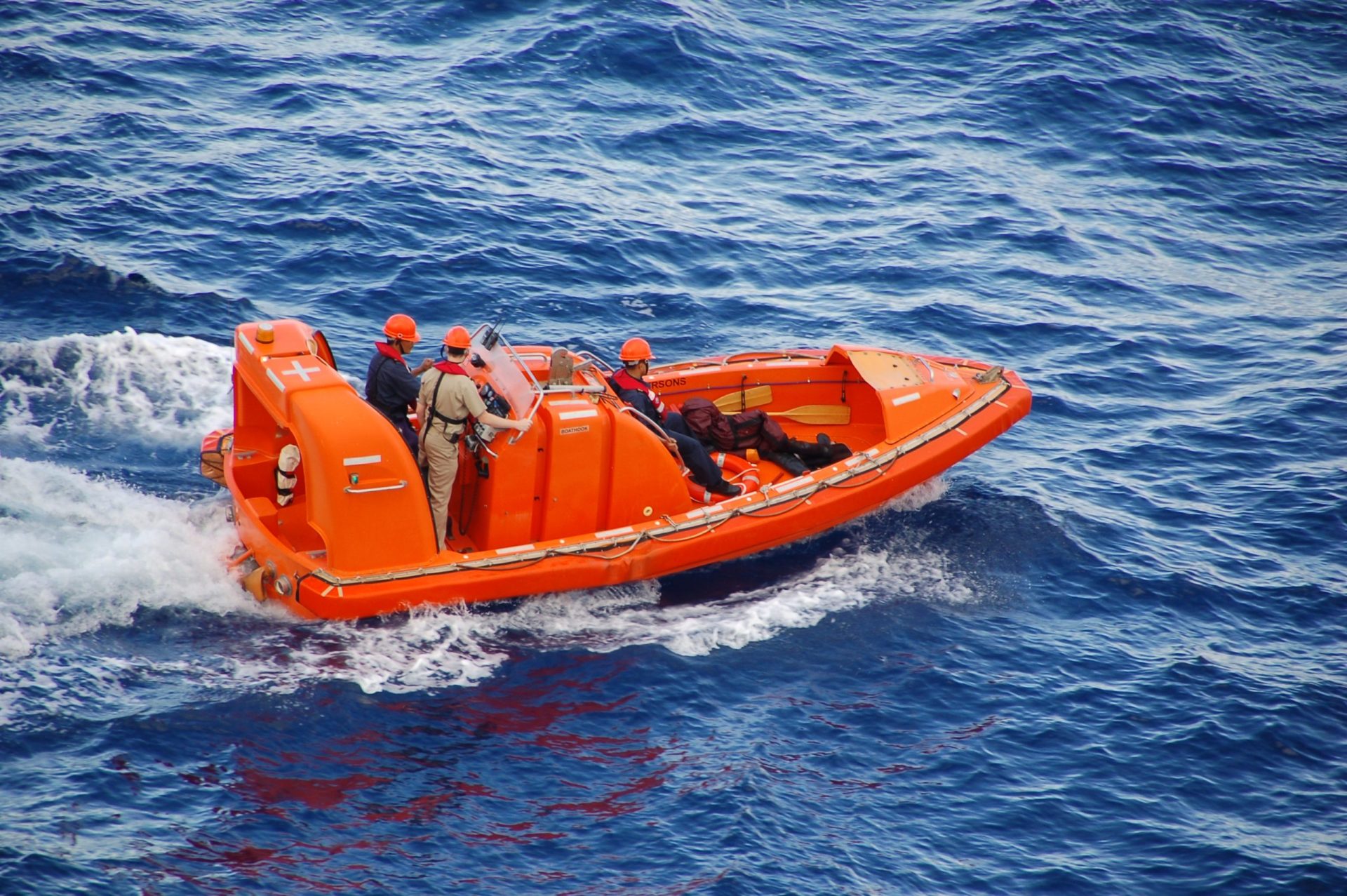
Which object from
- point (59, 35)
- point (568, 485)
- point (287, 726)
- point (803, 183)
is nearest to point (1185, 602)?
point (568, 485)

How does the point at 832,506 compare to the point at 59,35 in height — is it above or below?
below

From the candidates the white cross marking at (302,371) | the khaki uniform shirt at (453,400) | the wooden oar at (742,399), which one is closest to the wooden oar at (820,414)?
the wooden oar at (742,399)

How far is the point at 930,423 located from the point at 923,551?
1315 mm

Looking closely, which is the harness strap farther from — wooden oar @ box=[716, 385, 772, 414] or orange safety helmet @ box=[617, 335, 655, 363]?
wooden oar @ box=[716, 385, 772, 414]

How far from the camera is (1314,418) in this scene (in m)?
15.3

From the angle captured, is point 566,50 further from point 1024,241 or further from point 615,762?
point 615,762

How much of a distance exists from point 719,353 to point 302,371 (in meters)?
6.53

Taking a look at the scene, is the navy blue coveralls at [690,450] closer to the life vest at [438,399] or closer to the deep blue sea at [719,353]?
the deep blue sea at [719,353]

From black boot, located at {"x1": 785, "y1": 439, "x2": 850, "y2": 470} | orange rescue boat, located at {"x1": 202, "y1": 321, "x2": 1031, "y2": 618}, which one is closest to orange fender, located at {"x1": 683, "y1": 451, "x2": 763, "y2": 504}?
orange rescue boat, located at {"x1": 202, "y1": 321, "x2": 1031, "y2": 618}

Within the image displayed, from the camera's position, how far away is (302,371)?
10.5 metres

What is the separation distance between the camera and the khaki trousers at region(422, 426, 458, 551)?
10555 millimetres

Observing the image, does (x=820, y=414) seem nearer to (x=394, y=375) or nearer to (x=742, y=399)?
(x=742, y=399)

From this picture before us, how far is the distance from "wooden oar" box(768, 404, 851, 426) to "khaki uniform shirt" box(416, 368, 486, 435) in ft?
14.5

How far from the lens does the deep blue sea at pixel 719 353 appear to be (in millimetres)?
8852
